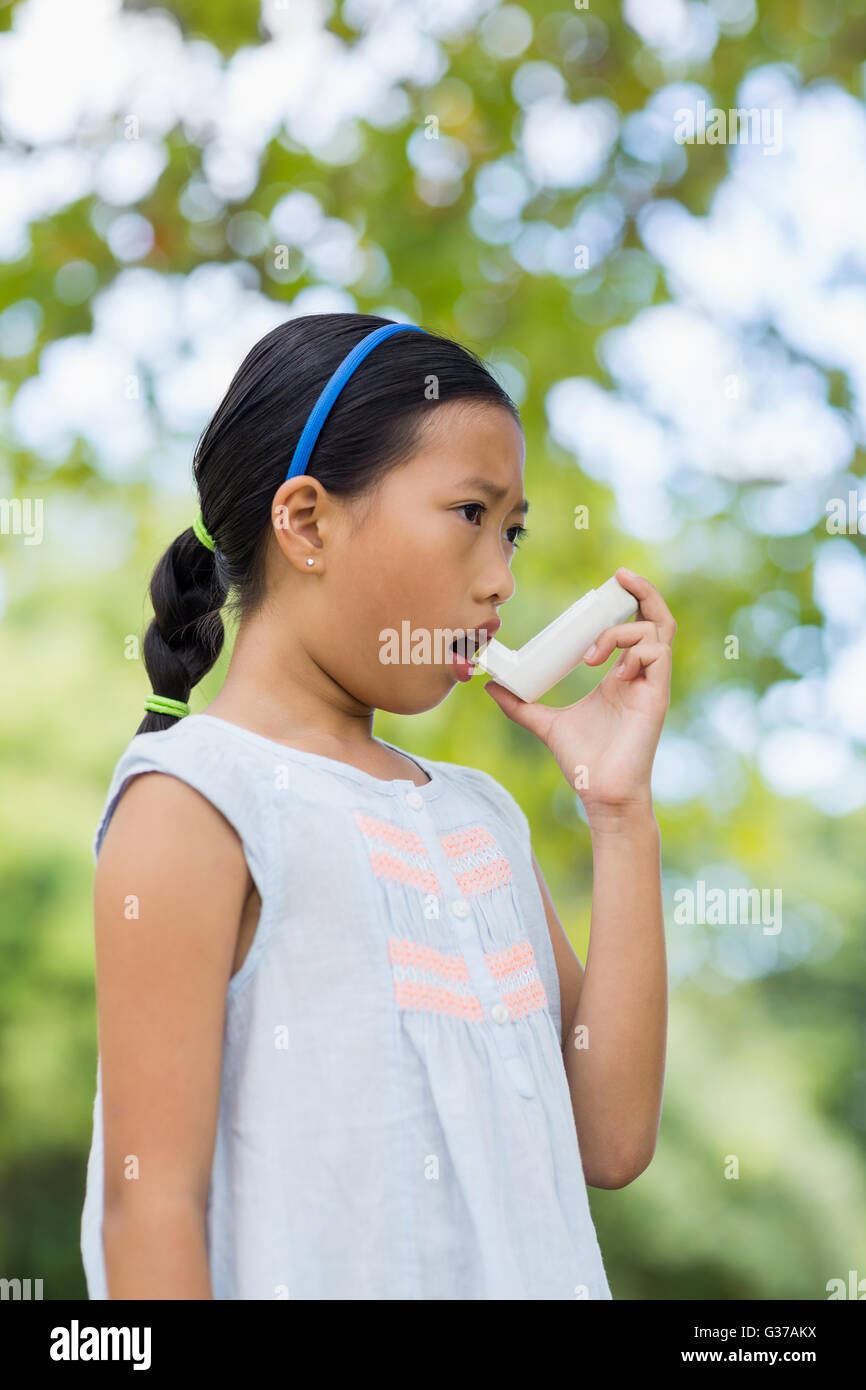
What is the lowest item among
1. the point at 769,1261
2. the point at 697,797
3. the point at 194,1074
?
the point at 769,1261

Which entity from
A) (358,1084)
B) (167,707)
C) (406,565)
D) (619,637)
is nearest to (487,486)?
(406,565)

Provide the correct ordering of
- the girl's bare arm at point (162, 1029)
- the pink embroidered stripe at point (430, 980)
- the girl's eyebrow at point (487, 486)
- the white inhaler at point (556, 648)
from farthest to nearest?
the white inhaler at point (556, 648) < the girl's eyebrow at point (487, 486) < the pink embroidered stripe at point (430, 980) < the girl's bare arm at point (162, 1029)

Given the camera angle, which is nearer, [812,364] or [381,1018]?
[381,1018]

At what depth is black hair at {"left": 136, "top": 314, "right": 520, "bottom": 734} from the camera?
0.96 m

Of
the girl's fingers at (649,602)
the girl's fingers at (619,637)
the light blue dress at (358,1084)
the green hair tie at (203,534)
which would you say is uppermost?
the green hair tie at (203,534)

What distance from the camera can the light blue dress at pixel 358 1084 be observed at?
78 cm

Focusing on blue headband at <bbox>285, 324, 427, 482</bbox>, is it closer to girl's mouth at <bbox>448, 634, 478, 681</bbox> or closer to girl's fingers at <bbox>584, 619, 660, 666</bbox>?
girl's mouth at <bbox>448, 634, 478, 681</bbox>

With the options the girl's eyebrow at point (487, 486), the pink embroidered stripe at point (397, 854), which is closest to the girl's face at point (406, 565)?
the girl's eyebrow at point (487, 486)

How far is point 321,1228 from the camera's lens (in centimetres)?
78

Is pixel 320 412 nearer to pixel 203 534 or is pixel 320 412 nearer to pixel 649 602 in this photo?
pixel 203 534

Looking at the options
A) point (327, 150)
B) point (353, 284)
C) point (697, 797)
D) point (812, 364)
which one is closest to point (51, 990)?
point (697, 797)

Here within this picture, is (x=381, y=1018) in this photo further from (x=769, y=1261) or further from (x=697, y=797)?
(x=769, y=1261)

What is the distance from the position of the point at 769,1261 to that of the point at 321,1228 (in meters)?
2.29

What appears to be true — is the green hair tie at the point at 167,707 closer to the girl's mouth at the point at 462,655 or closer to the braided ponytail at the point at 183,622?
the braided ponytail at the point at 183,622
